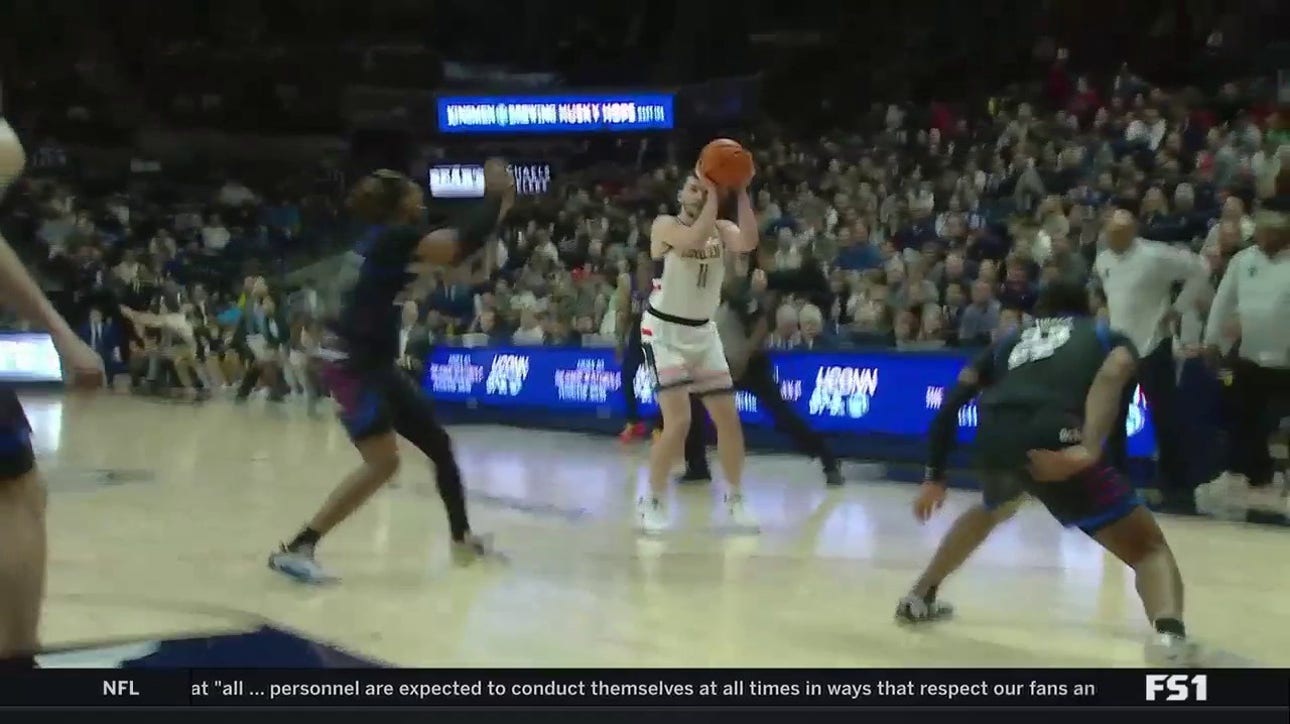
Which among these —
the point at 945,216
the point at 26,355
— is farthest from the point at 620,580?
the point at 26,355

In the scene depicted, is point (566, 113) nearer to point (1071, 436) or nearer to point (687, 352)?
point (687, 352)

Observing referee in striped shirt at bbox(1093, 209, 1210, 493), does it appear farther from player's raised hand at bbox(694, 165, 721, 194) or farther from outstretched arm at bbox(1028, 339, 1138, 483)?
outstretched arm at bbox(1028, 339, 1138, 483)

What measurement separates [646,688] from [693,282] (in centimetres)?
315

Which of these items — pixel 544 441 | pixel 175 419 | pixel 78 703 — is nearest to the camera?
pixel 78 703

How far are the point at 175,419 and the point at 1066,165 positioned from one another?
8.79 m

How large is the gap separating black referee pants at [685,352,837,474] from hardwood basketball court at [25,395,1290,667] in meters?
0.24

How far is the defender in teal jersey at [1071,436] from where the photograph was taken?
12.2 ft

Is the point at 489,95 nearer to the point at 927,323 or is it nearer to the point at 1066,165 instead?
the point at 1066,165

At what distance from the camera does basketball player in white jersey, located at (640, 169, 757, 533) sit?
19.9 ft

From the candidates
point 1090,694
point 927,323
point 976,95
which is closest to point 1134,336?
point 927,323

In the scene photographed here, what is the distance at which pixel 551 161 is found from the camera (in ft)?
71.2

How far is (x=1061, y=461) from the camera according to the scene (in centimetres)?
369

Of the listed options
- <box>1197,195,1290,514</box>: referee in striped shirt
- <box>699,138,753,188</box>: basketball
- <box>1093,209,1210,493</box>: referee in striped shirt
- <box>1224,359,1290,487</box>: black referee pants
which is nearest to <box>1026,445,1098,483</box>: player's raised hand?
<box>699,138,753,188</box>: basketball

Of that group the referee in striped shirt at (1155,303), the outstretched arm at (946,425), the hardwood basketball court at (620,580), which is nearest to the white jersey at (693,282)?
the hardwood basketball court at (620,580)
